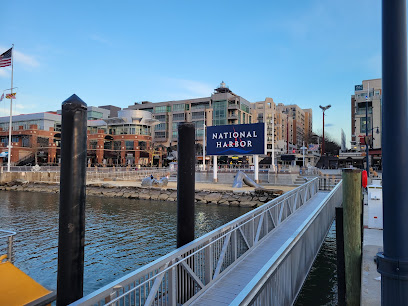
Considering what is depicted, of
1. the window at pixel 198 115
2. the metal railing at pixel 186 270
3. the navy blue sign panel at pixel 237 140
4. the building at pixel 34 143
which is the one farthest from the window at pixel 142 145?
the metal railing at pixel 186 270

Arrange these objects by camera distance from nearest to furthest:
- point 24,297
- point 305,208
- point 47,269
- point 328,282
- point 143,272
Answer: point 143,272, point 24,297, point 328,282, point 47,269, point 305,208

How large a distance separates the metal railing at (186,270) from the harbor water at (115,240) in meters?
1.97

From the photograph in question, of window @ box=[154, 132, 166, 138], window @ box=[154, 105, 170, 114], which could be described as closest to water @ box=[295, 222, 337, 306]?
window @ box=[154, 132, 166, 138]

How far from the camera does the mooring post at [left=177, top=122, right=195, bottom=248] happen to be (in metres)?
6.26

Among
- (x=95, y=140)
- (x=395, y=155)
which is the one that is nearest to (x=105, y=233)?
(x=395, y=155)

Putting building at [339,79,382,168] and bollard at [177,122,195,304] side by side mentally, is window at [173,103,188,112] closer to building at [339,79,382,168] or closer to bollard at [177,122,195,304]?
building at [339,79,382,168]

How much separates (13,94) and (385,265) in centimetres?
4538

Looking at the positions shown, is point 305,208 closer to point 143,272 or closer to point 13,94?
point 143,272

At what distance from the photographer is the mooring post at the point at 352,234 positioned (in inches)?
232

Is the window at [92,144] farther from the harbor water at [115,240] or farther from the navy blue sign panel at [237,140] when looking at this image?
the harbor water at [115,240]

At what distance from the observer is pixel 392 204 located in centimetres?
299

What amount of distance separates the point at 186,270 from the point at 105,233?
35.7 ft

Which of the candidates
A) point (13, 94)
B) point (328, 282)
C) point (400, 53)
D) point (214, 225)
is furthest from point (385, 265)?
point (13, 94)

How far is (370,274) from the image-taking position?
5938mm
